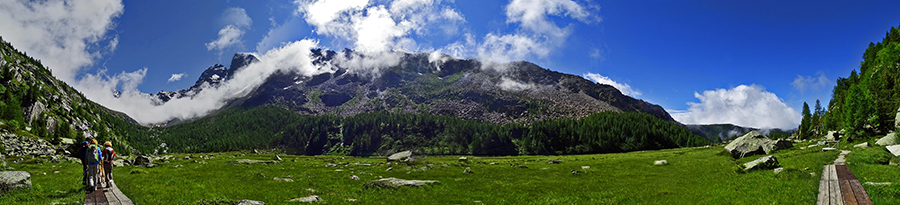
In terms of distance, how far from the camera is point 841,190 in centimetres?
2066

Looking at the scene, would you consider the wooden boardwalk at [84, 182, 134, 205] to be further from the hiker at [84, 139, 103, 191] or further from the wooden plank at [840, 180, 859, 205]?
the wooden plank at [840, 180, 859, 205]

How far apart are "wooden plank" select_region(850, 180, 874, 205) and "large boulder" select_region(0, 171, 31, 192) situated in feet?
148

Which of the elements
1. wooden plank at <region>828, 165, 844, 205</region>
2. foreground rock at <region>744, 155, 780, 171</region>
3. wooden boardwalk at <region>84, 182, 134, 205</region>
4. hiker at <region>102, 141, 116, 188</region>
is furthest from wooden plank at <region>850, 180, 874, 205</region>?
hiker at <region>102, 141, 116, 188</region>

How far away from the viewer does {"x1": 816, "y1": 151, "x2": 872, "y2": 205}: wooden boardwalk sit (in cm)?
1786

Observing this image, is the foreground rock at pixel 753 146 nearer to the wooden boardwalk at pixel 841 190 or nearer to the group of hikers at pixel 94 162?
the wooden boardwalk at pixel 841 190

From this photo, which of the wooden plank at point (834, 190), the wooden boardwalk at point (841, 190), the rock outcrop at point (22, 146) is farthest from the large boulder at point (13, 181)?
the rock outcrop at point (22, 146)

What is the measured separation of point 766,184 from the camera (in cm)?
2605

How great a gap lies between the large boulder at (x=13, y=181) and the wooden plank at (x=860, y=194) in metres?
45.3

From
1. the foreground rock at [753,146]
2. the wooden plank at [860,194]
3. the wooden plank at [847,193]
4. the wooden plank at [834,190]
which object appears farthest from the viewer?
the foreground rock at [753,146]

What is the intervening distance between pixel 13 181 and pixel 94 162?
11.4 feet

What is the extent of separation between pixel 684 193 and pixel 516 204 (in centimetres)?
1355

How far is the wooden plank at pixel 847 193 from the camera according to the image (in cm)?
1758

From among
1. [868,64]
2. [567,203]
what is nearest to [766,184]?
[567,203]

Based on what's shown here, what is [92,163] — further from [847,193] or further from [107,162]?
[847,193]
